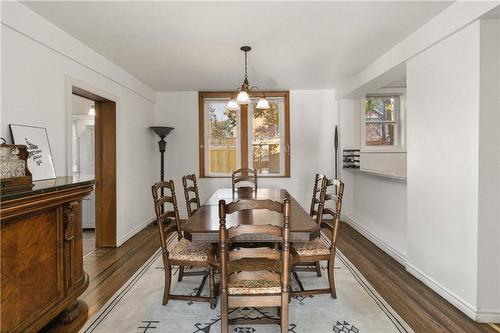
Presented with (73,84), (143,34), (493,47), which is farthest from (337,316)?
(73,84)

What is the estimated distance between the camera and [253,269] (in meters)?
1.93

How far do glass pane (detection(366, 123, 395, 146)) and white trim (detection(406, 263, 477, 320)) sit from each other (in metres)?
2.64

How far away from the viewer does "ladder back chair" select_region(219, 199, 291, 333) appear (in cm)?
170

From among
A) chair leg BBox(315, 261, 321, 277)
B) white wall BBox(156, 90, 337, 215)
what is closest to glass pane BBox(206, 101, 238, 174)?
white wall BBox(156, 90, 337, 215)

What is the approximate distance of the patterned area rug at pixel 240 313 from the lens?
210 cm

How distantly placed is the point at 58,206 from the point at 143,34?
1.84m

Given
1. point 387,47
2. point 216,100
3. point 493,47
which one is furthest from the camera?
point 216,100

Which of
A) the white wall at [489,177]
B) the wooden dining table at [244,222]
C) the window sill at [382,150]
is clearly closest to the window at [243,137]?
the window sill at [382,150]

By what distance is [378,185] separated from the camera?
4.28 meters

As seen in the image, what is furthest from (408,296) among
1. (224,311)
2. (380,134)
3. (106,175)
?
(106,175)

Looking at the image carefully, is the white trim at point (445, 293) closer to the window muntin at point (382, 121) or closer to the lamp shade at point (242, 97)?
the lamp shade at point (242, 97)

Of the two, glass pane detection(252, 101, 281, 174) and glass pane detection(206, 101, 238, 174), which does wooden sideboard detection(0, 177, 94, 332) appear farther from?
glass pane detection(252, 101, 281, 174)

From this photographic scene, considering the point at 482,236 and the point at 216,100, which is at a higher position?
the point at 216,100

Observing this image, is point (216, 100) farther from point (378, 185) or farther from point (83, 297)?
point (83, 297)
